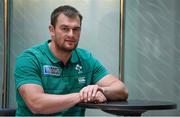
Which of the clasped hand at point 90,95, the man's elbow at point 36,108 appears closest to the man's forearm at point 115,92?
the clasped hand at point 90,95

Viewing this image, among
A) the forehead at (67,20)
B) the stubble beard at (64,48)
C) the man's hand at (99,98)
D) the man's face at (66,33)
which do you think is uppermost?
the forehead at (67,20)

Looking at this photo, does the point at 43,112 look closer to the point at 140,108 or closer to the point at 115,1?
the point at 140,108

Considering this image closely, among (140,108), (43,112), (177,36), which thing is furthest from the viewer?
(177,36)

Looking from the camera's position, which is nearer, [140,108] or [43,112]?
[140,108]

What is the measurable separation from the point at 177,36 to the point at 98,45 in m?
0.79

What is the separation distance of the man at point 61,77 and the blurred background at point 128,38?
133cm

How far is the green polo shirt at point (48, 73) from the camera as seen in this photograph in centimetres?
209

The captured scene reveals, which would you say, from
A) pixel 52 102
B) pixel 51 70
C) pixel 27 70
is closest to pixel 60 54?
pixel 51 70

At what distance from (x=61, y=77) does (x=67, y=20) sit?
14.0 inches

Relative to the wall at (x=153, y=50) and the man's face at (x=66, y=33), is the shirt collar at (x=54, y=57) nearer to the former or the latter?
the man's face at (x=66, y=33)

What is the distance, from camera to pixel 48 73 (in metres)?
2.12

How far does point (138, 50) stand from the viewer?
3701 mm

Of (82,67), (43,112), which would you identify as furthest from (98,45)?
(43,112)

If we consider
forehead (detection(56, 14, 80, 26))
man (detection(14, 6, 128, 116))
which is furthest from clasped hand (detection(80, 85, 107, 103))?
forehead (detection(56, 14, 80, 26))
